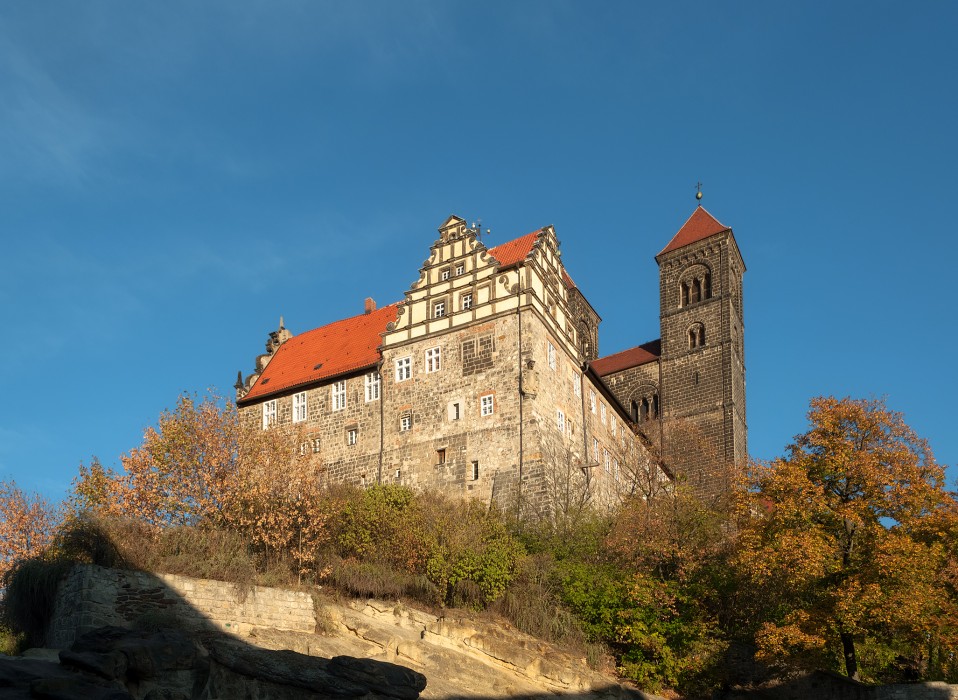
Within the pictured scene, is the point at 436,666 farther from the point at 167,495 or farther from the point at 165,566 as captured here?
the point at 167,495

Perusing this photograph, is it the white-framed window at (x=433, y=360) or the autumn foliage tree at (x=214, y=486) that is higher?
the white-framed window at (x=433, y=360)

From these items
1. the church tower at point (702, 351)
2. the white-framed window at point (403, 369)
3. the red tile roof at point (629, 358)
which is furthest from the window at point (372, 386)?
the red tile roof at point (629, 358)

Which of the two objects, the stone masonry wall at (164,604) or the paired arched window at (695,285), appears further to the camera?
the paired arched window at (695,285)

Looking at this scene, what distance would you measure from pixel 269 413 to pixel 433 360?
841 centimetres

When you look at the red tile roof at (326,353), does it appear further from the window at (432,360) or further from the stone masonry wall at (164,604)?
the stone masonry wall at (164,604)

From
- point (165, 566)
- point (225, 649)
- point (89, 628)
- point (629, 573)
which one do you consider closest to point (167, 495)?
point (165, 566)

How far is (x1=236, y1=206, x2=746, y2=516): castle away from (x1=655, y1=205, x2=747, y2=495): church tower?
3.37m

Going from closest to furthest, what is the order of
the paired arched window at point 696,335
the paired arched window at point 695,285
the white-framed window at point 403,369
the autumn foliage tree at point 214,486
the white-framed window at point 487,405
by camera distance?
the autumn foliage tree at point 214,486 → the white-framed window at point 487,405 → the white-framed window at point 403,369 → the paired arched window at point 696,335 → the paired arched window at point 695,285

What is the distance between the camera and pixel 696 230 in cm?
6681

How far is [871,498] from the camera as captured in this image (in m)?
28.6

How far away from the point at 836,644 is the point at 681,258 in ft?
128

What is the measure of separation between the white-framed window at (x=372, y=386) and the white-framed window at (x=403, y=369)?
3.21 ft

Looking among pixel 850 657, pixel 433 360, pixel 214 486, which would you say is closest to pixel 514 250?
pixel 433 360

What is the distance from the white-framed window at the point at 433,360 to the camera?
43.2 m
